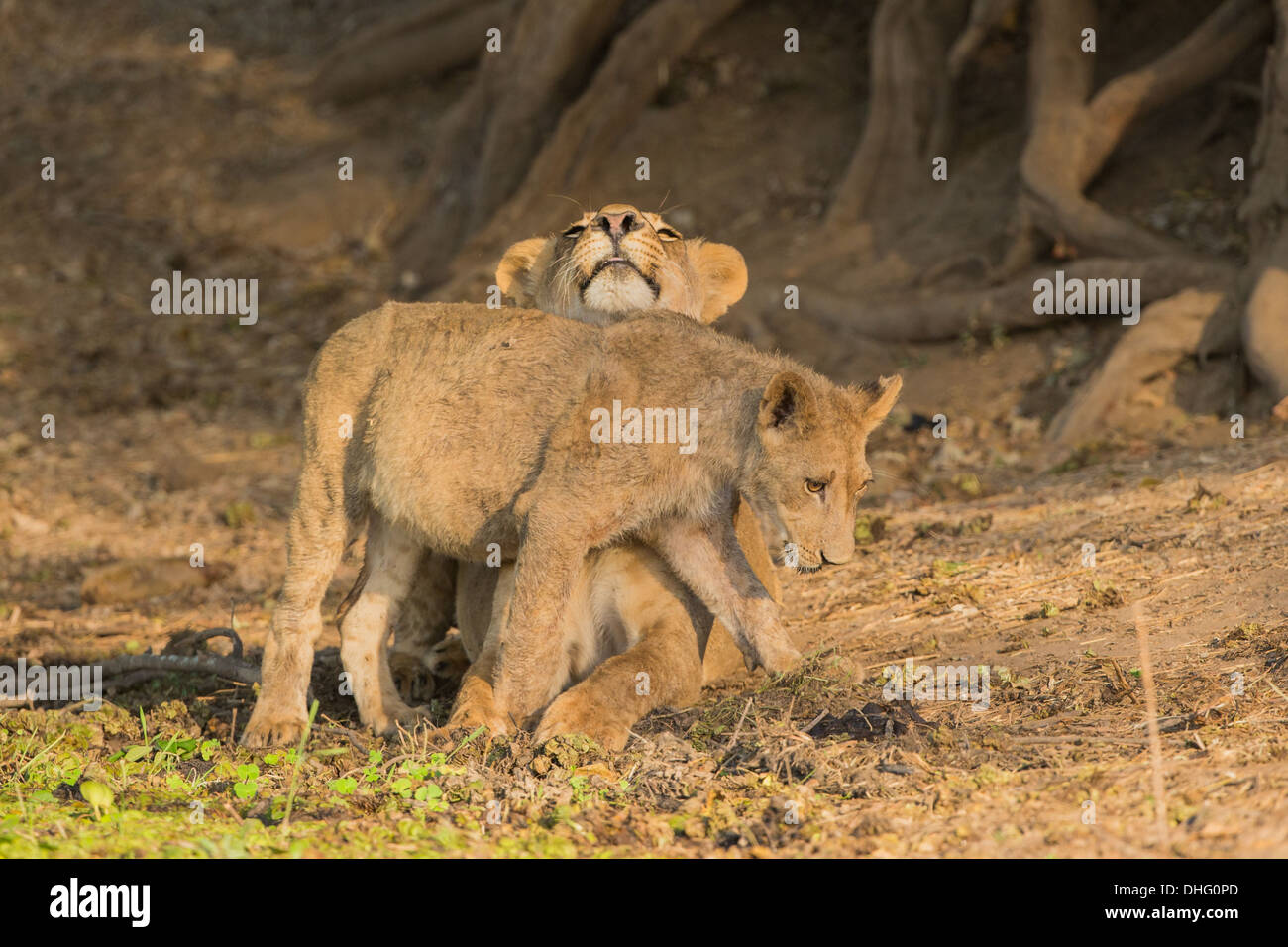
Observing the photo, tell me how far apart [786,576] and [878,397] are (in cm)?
240

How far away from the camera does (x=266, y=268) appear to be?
1641 centimetres

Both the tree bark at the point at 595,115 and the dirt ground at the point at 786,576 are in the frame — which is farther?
the tree bark at the point at 595,115

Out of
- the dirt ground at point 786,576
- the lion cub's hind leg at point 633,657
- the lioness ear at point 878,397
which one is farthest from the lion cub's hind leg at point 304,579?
the lioness ear at point 878,397

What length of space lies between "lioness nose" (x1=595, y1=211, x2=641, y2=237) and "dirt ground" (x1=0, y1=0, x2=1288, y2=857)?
212 cm

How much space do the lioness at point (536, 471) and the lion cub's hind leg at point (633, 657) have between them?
187 millimetres

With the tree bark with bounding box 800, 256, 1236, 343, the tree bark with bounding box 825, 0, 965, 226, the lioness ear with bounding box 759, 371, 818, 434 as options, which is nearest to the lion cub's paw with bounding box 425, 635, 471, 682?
the lioness ear with bounding box 759, 371, 818, 434

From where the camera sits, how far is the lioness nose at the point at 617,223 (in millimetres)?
6535

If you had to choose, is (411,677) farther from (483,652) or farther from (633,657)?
(633,657)

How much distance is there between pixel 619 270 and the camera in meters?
6.55

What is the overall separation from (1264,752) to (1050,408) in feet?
25.0

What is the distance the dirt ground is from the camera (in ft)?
14.6

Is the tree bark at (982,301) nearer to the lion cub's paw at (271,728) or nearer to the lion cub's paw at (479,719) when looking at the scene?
the lion cub's paw at (479,719)

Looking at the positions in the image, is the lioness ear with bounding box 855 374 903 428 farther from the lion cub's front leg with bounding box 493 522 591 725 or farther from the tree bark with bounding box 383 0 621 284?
the tree bark with bounding box 383 0 621 284
